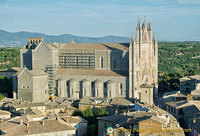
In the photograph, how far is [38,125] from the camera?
29.7 meters

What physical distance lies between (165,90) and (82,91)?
16.4 m

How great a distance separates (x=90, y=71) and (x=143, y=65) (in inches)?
330

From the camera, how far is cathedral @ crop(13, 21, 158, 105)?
50250 mm

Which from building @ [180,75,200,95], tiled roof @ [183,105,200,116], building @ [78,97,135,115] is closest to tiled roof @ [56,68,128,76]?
building @ [78,97,135,115]

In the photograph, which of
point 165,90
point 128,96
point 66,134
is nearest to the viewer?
point 66,134

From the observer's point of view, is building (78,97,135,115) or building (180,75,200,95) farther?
building (180,75,200,95)

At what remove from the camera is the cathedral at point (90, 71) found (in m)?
50.2

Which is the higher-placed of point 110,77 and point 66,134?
point 110,77

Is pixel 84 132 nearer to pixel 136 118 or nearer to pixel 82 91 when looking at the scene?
pixel 136 118

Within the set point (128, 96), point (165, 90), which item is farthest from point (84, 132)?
point (165, 90)

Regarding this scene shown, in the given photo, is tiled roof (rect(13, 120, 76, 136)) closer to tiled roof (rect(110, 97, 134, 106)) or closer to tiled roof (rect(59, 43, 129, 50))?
tiled roof (rect(110, 97, 134, 106))

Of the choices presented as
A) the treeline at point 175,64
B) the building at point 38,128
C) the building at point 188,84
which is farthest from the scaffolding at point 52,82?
the building at point 38,128

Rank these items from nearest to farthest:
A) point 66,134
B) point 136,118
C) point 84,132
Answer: point 136,118 → point 66,134 → point 84,132

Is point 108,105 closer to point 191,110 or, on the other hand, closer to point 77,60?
point 191,110
